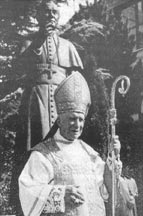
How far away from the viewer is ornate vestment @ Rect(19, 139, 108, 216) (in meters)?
3.53

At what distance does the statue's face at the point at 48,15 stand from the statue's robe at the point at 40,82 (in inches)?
6.6

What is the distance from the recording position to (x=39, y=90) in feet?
16.3

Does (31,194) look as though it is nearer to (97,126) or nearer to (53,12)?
(53,12)

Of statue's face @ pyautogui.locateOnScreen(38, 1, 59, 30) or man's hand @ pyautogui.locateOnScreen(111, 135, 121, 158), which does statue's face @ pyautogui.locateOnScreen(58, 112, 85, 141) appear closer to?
man's hand @ pyautogui.locateOnScreen(111, 135, 121, 158)

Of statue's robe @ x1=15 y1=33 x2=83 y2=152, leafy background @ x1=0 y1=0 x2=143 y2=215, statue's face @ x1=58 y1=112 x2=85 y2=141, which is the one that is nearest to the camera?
statue's face @ x1=58 y1=112 x2=85 y2=141

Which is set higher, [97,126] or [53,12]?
[53,12]

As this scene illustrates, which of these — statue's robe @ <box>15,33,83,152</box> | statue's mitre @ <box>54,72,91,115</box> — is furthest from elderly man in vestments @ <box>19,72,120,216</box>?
statue's robe @ <box>15,33,83,152</box>

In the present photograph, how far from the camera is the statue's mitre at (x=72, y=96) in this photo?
12.6 feet

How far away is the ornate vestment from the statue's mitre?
28 cm

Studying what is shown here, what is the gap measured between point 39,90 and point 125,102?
351cm

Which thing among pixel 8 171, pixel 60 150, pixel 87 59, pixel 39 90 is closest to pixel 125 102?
pixel 87 59

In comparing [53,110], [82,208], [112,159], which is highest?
[53,110]

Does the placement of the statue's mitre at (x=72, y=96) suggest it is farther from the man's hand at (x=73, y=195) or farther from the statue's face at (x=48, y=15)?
the statue's face at (x=48, y=15)

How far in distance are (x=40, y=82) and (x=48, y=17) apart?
62cm
